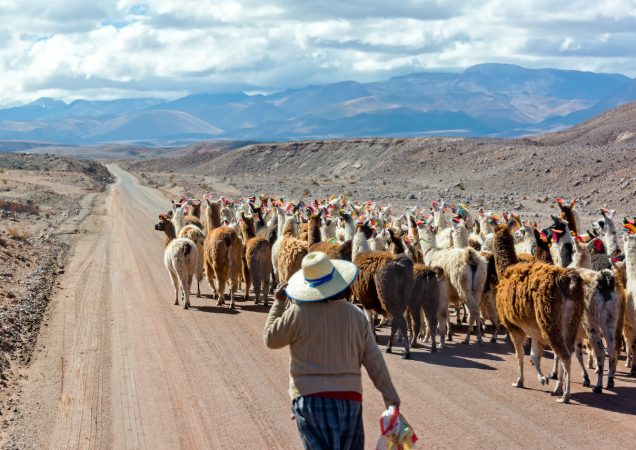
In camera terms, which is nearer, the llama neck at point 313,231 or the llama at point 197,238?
the llama neck at point 313,231

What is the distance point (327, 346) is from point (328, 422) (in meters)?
0.52

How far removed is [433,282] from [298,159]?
81575 millimetres

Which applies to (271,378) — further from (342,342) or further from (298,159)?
(298,159)

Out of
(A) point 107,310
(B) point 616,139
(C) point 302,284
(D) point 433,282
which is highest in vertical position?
(B) point 616,139

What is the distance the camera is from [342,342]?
5168 mm

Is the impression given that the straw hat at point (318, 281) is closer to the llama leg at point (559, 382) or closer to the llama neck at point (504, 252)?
the llama leg at point (559, 382)

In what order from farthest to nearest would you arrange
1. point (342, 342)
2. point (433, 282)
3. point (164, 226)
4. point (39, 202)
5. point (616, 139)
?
point (616, 139) → point (39, 202) → point (164, 226) → point (433, 282) → point (342, 342)

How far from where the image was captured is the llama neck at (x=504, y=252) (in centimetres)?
1011

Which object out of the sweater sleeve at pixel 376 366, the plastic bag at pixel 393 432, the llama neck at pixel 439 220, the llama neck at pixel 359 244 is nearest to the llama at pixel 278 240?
the llama neck at pixel 359 244

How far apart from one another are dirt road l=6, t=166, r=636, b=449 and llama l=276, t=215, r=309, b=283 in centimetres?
101

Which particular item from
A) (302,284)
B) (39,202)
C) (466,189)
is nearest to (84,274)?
(302,284)

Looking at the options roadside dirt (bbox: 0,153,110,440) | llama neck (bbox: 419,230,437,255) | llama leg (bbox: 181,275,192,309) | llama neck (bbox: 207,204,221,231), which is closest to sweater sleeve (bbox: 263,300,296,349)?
roadside dirt (bbox: 0,153,110,440)

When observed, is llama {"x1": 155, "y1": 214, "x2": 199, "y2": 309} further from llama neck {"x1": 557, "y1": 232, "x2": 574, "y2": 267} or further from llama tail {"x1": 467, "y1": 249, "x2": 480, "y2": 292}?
llama neck {"x1": 557, "y1": 232, "x2": 574, "y2": 267}

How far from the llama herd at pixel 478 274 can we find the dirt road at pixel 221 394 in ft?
1.71
